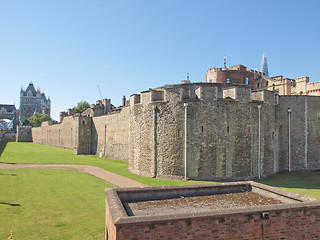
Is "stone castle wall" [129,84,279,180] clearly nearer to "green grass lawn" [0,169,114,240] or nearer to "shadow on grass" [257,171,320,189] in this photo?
"shadow on grass" [257,171,320,189]

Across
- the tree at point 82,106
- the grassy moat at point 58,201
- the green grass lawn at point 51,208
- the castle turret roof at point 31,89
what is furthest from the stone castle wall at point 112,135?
the castle turret roof at point 31,89

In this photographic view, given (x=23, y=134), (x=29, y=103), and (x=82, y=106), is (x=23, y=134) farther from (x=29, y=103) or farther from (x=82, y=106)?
(x=29, y=103)

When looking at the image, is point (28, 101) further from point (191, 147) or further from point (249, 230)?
point (249, 230)

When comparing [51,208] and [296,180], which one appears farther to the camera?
[296,180]

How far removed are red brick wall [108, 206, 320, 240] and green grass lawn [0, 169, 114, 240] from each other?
13.6ft

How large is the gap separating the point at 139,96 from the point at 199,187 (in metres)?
15.7

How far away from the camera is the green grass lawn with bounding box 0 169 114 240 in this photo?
9336mm

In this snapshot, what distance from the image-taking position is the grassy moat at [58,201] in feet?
31.0

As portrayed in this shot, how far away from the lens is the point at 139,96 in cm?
2386

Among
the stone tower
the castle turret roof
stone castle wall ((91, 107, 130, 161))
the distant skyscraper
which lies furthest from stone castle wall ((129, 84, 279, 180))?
the distant skyscraper

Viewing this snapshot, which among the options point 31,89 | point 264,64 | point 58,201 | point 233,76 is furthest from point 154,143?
point 264,64

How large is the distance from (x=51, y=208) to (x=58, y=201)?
124 centimetres

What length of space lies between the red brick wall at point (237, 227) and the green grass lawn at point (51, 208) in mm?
4140

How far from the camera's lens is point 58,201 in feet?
43.7
